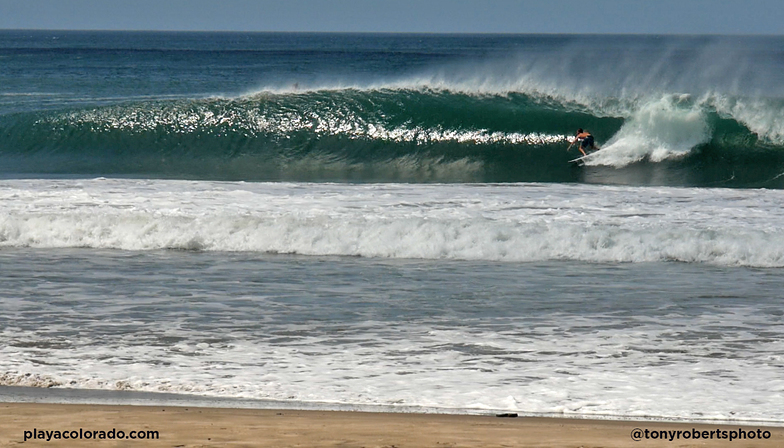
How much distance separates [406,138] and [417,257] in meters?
9.69

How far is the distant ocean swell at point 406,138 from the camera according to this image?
55.2 feet

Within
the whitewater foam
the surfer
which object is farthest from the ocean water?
the surfer

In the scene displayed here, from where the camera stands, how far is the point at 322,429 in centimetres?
412

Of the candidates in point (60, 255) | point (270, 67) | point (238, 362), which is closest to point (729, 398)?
point (238, 362)

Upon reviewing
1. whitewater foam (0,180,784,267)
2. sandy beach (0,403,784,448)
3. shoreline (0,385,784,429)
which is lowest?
shoreline (0,385,784,429)

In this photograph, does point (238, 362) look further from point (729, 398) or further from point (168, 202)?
point (168, 202)

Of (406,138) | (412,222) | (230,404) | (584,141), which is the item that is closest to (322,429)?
(230,404)

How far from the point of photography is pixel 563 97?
19.7 metres

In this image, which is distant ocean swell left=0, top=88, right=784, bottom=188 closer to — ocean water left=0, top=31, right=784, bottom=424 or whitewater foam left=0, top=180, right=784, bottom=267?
ocean water left=0, top=31, right=784, bottom=424

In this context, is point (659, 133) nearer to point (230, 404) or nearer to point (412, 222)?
point (412, 222)

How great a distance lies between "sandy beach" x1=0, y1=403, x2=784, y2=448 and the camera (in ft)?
12.7

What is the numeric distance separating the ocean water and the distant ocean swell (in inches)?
2.3

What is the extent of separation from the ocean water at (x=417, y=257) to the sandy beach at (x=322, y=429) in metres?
0.33

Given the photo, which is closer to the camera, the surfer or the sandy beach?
the sandy beach
